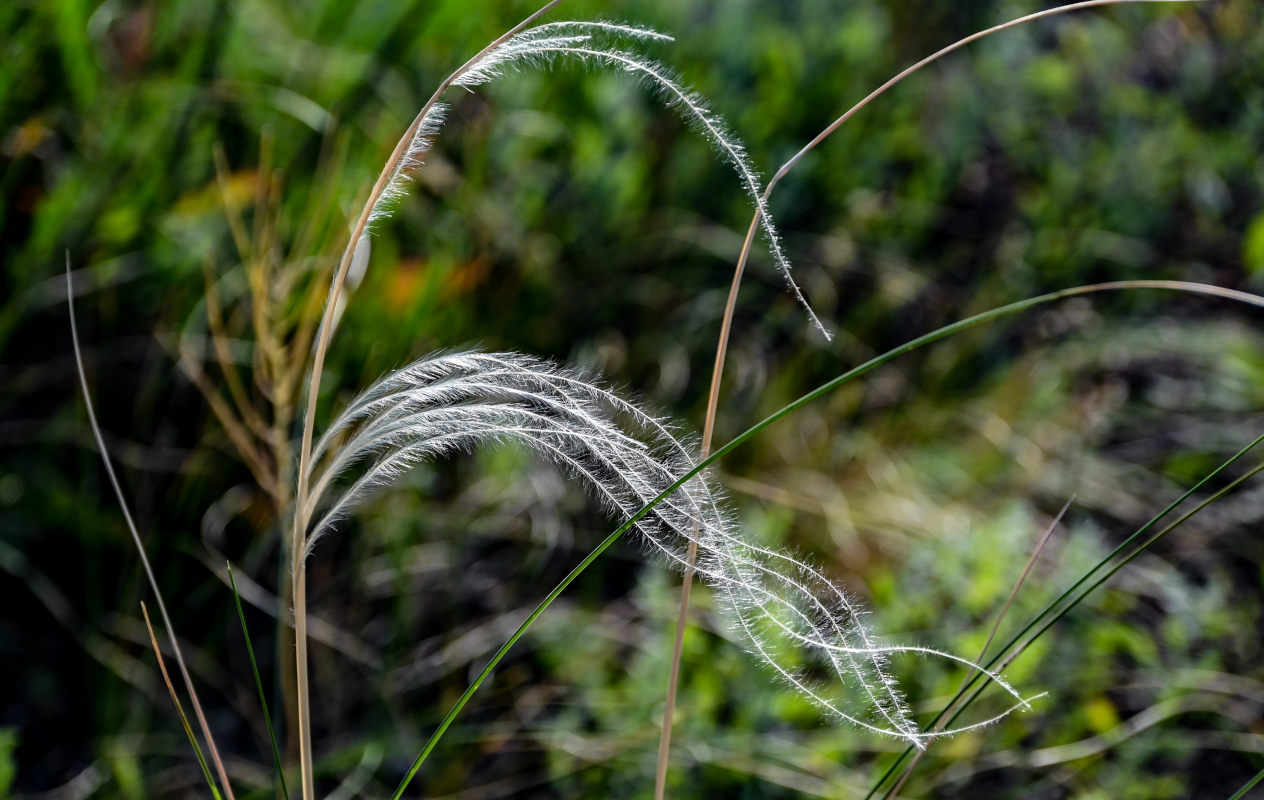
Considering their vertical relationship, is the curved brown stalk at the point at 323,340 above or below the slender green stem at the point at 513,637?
above

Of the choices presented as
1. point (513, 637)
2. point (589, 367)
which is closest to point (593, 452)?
point (513, 637)

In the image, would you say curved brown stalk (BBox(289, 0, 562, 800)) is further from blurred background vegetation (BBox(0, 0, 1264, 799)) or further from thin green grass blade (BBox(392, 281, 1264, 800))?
blurred background vegetation (BBox(0, 0, 1264, 799))

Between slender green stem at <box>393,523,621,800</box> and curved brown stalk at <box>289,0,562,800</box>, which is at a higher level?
curved brown stalk at <box>289,0,562,800</box>

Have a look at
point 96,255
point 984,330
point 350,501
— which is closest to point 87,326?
point 96,255

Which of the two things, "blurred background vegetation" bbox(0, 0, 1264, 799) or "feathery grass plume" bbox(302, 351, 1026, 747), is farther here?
"blurred background vegetation" bbox(0, 0, 1264, 799)

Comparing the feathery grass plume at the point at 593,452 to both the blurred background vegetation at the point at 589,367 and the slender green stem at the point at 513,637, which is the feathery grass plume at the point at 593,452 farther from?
the blurred background vegetation at the point at 589,367

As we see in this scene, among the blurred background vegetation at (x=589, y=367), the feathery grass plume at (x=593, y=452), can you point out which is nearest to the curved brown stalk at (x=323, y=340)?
the feathery grass plume at (x=593, y=452)

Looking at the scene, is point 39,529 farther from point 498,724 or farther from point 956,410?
point 956,410

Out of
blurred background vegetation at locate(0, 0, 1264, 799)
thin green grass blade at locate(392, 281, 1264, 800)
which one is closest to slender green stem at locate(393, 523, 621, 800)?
thin green grass blade at locate(392, 281, 1264, 800)

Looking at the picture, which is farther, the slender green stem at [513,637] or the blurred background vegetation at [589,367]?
the blurred background vegetation at [589,367]
